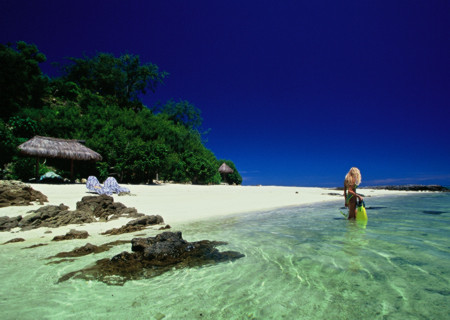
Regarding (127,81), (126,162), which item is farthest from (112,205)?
(127,81)

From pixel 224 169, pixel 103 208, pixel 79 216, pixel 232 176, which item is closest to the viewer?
pixel 79 216

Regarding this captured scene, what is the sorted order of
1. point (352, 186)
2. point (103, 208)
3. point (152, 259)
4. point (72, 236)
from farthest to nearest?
point (103, 208) < point (352, 186) < point (72, 236) < point (152, 259)

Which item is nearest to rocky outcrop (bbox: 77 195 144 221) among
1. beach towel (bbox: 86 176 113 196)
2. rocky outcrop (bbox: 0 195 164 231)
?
rocky outcrop (bbox: 0 195 164 231)

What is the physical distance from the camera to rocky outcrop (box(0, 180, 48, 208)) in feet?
25.8

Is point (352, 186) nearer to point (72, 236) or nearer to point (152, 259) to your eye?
point (152, 259)

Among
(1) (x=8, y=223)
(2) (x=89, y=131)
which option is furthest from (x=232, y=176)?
(1) (x=8, y=223)

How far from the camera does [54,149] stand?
1616 centimetres

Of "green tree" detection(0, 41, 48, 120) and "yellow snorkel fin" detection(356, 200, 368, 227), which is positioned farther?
"green tree" detection(0, 41, 48, 120)

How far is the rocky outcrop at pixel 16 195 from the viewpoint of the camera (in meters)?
7.86

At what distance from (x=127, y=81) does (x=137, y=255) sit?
45895mm

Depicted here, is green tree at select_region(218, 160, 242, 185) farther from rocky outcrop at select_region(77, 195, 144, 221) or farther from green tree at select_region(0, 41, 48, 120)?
rocky outcrop at select_region(77, 195, 144, 221)

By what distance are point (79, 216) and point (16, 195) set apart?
10.3 ft

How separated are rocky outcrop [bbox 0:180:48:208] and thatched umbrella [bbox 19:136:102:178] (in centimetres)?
763

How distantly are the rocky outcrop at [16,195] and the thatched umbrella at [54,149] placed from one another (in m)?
7.63
